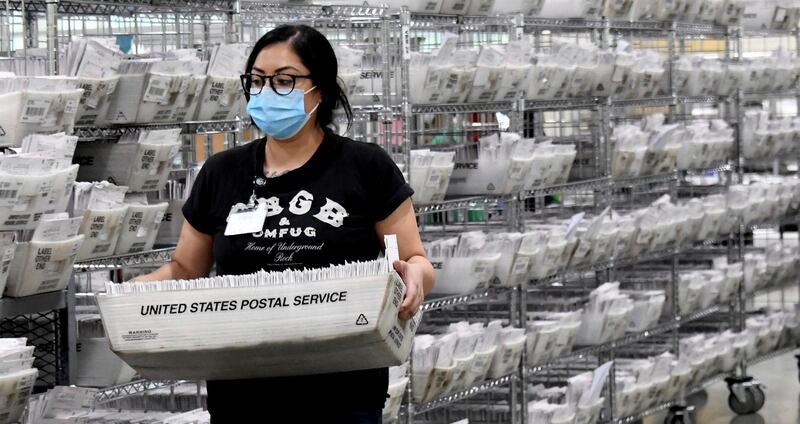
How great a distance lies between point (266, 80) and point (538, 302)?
4.02 m

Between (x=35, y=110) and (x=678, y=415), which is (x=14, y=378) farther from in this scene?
(x=678, y=415)

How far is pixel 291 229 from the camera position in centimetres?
280

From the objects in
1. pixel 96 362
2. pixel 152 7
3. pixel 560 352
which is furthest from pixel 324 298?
pixel 560 352

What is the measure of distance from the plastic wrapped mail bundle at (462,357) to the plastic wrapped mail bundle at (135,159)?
1508mm

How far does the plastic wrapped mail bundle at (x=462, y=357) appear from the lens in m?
5.19

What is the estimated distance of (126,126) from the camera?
157 inches

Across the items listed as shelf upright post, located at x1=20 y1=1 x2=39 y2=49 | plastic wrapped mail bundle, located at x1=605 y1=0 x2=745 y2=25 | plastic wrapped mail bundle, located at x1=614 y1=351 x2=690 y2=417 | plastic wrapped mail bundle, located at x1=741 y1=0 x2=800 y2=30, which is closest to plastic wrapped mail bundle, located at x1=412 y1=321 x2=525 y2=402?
plastic wrapped mail bundle, located at x1=614 y1=351 x2=690 y2=417

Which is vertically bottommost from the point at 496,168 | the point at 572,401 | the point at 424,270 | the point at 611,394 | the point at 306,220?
the point at 611,394

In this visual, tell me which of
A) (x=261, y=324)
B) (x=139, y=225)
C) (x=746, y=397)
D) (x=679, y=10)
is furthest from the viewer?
(x=746, y=397)

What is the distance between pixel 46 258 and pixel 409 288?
1.18m

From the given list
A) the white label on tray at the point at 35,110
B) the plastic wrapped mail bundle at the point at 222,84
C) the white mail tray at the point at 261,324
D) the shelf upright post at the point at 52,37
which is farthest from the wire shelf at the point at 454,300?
the white mail tray at the point at 261,324

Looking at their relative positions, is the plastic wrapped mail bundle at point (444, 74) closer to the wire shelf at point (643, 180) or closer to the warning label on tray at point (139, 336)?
the wire shelf at point (643, 180)

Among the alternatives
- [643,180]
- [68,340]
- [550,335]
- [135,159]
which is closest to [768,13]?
[643,180]

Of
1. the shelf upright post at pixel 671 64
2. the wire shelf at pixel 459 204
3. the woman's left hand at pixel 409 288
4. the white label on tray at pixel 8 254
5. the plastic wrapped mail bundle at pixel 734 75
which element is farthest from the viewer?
the plastic wrapped mail bundle at pixel 734 75
